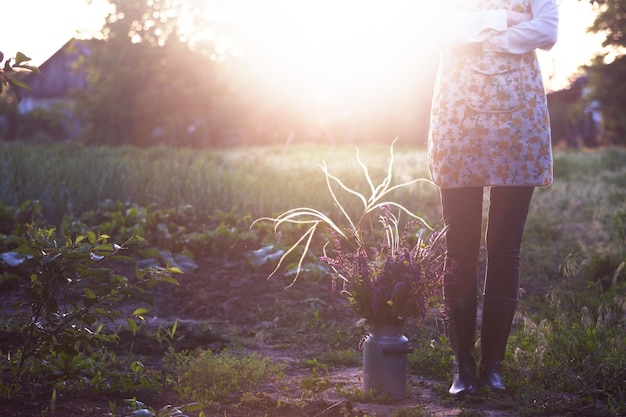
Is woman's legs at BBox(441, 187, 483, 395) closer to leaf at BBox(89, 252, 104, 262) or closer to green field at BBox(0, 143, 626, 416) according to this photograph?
green field at BBox(0, 143, 626, 416)

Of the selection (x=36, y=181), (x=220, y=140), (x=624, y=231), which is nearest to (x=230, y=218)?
(x=36, y=181)

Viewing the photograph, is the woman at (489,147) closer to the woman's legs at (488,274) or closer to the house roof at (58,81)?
the woman's legs at (488,274)

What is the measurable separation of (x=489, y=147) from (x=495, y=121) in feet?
0.37

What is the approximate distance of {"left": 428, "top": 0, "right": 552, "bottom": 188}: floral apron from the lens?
3283mm

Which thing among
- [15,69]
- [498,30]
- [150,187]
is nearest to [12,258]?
[150,187]

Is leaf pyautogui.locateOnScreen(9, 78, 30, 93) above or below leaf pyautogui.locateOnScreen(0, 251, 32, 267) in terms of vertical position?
above

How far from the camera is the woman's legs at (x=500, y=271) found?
331 centimetres

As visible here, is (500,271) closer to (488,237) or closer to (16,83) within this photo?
(488,237)

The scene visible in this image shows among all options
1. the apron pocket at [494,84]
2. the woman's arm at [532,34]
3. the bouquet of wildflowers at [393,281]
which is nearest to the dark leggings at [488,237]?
the bouquet of wildflowers at [393,281]

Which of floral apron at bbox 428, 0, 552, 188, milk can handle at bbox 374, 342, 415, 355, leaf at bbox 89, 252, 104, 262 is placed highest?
floral apron at bbox 428, 0, 552, 188

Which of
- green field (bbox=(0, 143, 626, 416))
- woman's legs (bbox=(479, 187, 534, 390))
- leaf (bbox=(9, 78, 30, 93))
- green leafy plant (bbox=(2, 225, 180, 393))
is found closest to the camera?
leaf (bbox=(9, 78, 30, 93))

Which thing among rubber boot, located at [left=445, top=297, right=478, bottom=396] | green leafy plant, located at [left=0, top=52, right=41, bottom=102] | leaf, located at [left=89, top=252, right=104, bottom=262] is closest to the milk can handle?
rubber boot, located at [left=445, top=297, right=478, bottom=396]

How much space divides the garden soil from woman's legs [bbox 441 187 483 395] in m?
0.19

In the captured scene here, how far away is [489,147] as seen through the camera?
3.30m
